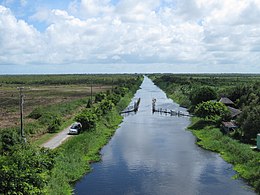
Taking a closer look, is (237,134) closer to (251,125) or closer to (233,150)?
(251,125)

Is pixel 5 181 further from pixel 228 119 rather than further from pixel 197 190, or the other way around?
pixel 228 119

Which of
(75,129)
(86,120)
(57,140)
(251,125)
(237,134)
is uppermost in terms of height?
(251,125)

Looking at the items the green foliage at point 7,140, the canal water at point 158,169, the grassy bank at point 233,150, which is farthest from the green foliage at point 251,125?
the green foliage at point 7,140

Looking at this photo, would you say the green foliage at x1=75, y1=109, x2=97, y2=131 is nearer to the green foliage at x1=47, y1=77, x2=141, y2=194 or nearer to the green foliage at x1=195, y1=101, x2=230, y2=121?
the green foliage at x1=47, y1=77, x2=141, y2=194

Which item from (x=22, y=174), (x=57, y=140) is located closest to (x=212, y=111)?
(x=57, y=140)

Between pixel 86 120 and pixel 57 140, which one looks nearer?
pixel 57 140

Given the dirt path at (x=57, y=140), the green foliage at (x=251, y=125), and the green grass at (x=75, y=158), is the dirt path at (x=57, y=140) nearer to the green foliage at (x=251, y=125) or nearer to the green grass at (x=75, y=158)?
the green grass at (x=75, y=158)
